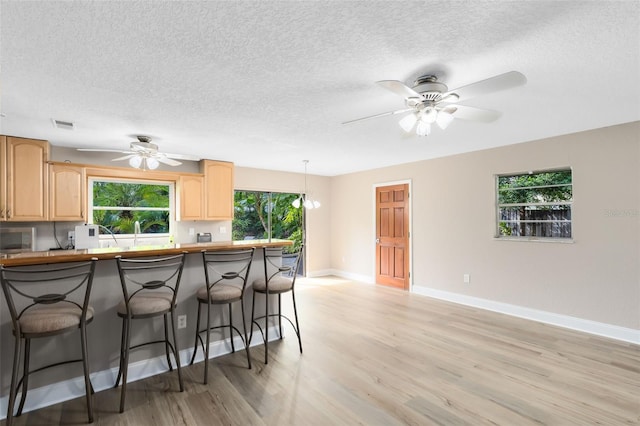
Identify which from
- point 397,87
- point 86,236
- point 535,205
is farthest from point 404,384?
point 86,236

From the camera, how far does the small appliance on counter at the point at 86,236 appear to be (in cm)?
424

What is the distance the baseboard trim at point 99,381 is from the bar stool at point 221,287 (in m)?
0.10

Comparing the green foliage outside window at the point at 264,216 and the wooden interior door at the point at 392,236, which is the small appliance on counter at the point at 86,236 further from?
the wooden interior door at the point at 392,236

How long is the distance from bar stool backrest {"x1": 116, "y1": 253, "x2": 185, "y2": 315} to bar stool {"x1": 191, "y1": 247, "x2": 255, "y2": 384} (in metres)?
0.24

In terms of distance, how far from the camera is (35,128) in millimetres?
3557

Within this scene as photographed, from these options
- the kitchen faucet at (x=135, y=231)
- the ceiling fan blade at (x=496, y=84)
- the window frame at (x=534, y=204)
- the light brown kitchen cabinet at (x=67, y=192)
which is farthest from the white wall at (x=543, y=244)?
the light brown kitchen cabinet at (x=67, y=192)

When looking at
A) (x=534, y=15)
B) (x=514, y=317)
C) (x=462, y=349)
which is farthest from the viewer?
(x=514, y=317)

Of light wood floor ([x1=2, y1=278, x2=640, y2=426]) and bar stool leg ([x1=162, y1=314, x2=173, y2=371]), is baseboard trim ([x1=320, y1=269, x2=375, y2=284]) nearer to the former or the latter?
light wood floor ([x1=2, y1=278, x2=640, y2=426])

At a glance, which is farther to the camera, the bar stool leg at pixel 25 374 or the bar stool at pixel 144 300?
the bar stool at pixel 144 300

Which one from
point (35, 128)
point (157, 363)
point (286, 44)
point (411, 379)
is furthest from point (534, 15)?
point (35, 128)

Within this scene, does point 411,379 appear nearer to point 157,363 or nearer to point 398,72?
point 157,363

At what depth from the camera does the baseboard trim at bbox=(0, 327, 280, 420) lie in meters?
2.24

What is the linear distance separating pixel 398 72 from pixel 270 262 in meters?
2.22

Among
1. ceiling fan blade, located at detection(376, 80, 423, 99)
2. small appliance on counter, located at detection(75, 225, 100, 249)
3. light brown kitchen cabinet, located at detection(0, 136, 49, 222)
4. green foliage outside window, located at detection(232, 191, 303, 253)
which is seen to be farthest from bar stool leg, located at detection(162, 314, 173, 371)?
green foliage outside window, located at detection(232, 191, 303, 253)
